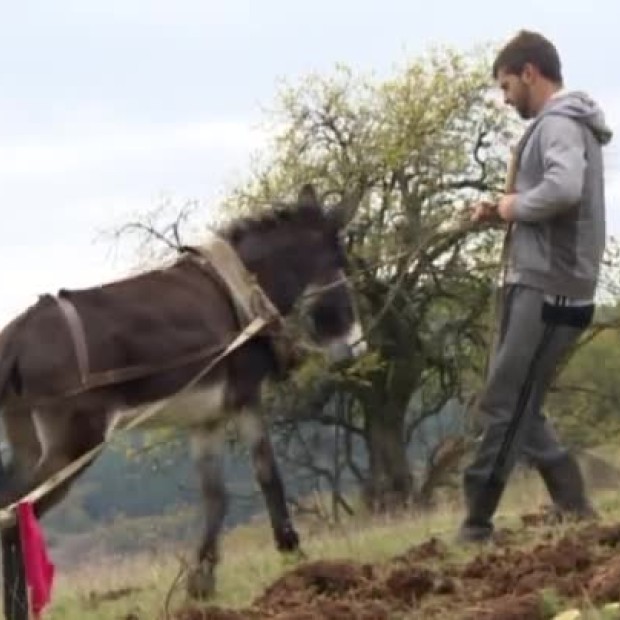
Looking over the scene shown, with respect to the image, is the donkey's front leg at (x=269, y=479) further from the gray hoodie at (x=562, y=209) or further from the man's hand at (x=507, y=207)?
the man's hand at (x=507, y=207)

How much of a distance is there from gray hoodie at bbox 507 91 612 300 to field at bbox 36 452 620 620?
1190 millimetres

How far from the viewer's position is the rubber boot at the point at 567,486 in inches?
380

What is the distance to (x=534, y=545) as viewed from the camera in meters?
8.33

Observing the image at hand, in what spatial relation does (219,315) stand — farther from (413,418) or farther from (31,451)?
(413,418)

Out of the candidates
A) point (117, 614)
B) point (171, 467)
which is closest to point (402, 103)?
point (171, 467)

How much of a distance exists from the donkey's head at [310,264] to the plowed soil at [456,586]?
3132 mm

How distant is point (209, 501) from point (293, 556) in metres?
0.55

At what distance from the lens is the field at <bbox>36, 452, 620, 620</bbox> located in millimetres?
6336

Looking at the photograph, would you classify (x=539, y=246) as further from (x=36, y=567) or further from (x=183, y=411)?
(x=36, y=567)

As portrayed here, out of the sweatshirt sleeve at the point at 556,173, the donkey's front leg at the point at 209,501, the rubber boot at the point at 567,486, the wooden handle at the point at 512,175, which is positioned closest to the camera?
the sweatshirt sleeve at the point at 556,173

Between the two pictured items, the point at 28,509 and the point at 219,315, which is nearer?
the point at 28,509

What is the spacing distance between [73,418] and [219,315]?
1464mm

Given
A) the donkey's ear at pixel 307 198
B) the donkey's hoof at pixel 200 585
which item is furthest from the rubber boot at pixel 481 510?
the donkey's ear at pixel 307 198

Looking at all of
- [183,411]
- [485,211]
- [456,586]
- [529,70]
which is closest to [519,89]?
[529,70]
